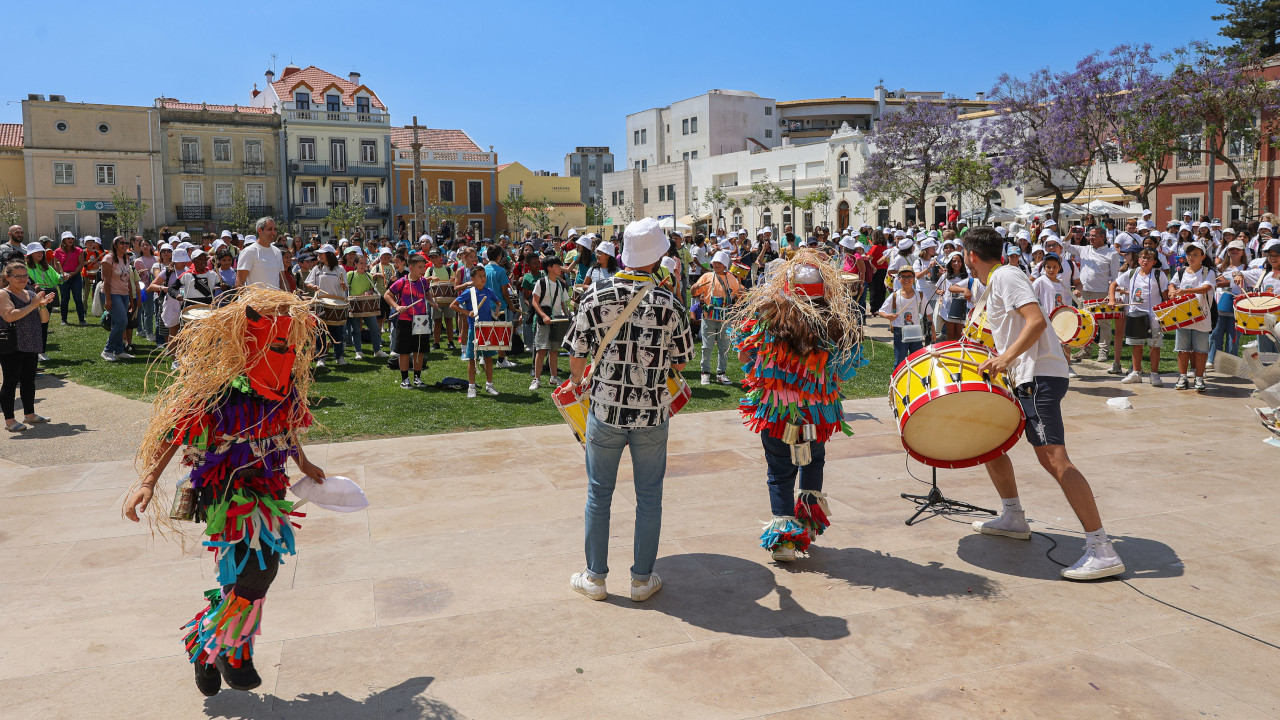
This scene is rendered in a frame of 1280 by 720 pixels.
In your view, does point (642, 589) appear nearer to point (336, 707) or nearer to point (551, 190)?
point (336, 707)

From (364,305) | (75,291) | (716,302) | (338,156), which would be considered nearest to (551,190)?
(338,156)

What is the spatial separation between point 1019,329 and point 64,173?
180ft

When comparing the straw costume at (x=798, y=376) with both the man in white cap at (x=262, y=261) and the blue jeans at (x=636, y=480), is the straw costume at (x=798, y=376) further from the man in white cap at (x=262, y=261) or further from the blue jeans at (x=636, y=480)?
the man in white cap at (x=262, y=261)

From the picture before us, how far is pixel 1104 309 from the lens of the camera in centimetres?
1207

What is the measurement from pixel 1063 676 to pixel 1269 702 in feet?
2.30

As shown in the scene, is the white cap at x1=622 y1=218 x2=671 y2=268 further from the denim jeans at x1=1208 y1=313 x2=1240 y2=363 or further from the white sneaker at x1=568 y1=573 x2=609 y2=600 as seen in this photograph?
the denim jeans at x1=1208 y1=313 x2=1240 y2=363

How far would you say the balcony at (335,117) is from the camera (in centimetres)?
5259

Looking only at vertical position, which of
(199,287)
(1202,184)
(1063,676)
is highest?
(1202,184)

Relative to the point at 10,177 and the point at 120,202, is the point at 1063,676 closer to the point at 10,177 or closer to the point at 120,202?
the point at 120,202

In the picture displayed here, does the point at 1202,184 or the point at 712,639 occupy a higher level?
the point at 1202,184

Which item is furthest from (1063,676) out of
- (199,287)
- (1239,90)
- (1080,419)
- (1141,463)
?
(1239,90)

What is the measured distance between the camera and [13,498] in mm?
6645

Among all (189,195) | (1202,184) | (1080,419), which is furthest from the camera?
(189,195)

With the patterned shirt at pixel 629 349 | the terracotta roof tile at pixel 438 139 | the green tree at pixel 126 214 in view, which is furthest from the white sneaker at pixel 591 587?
the terracotta roof tile at pixel 438 139
